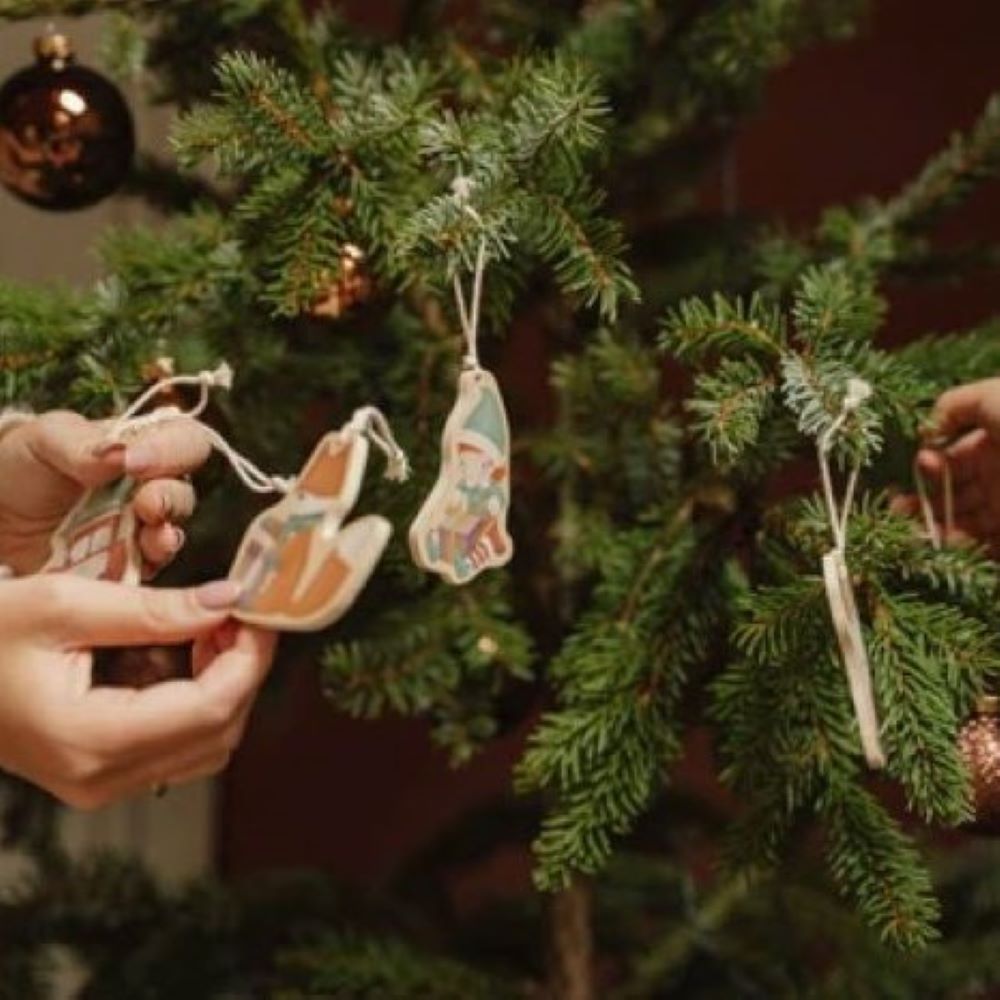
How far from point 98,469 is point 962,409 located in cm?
32

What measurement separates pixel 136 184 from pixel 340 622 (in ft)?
0.80

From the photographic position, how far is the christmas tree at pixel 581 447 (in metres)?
0.58

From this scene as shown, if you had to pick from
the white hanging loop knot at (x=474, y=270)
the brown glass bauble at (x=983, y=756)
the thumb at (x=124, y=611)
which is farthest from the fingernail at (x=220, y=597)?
the brown glass bauble at (x=983, y=756)

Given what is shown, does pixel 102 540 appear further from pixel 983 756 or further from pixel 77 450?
pixel 983 756

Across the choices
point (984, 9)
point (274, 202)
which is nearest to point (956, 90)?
point (984, 9)

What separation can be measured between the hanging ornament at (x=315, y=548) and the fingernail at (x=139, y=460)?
50mm

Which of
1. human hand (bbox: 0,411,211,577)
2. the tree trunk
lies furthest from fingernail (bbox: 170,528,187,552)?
the tree trunk

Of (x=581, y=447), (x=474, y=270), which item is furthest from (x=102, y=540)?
(x=581, y=447)

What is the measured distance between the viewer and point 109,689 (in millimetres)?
533

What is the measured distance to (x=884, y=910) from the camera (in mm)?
569

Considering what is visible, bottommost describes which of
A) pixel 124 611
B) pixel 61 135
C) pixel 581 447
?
pixel 124 611

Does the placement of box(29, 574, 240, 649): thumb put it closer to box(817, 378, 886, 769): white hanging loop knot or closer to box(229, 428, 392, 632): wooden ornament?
box(229, 428, 392, 632): wooden ornament

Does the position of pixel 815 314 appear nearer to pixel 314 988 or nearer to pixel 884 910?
pixel 884 910

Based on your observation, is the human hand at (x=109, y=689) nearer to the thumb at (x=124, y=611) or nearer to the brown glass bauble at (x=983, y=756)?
the thumb at (x=124, y=611)
